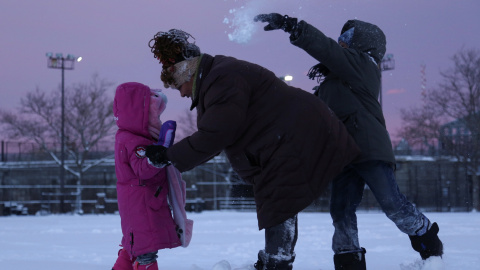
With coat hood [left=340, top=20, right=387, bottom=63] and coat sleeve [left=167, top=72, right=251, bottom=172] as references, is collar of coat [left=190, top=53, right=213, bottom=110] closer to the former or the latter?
coat sleeve [left=167, top=72, right=251, bottom=172]

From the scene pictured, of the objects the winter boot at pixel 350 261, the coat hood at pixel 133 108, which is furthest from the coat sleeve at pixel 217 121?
the winter boot at pixel 350 261

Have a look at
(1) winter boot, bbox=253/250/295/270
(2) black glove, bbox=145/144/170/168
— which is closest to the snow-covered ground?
(1) winter boot, bbox=253/250/295/270

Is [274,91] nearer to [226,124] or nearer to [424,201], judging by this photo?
[226,124]

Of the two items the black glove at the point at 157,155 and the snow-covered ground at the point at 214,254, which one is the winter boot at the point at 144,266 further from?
the black glove at the point at 157,155

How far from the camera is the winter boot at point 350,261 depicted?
3.00 metres

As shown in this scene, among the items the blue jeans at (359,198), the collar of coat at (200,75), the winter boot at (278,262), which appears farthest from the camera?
the blue jeans at (359,198)

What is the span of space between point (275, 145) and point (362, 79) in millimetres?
911

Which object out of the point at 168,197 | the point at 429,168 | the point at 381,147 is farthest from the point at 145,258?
the point at 429,168

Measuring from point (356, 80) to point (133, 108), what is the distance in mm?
1434

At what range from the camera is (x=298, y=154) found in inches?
97.1

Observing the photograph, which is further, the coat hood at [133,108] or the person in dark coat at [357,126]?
the coat hood at [133,108]

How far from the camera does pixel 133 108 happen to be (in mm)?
3367

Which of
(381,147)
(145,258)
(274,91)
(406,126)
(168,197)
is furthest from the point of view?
(406,126)

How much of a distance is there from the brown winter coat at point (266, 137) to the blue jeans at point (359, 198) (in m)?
0.41
